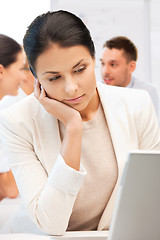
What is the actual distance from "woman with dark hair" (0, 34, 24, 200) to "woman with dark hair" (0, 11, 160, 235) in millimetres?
1795

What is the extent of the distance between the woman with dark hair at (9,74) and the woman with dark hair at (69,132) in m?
1.79

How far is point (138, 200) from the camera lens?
2.52 feet

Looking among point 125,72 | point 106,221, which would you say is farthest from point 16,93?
point 106,221

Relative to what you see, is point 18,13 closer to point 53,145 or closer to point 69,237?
point 53,145

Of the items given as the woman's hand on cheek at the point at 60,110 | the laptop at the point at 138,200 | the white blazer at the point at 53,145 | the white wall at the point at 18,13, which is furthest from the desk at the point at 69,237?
the white wall at the point at 18,13

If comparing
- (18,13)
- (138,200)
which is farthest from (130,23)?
(138,200)

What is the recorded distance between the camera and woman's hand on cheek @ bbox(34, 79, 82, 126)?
1.29 metres

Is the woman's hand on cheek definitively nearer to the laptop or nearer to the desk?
the desk

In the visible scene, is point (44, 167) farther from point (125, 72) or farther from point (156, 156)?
point (125, 72)

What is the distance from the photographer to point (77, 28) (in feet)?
3.98

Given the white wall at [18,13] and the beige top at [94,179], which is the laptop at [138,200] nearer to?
the beige top at [94,179]

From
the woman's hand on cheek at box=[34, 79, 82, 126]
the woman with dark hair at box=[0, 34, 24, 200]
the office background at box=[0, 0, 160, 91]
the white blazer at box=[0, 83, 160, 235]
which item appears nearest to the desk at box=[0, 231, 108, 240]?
the white blazer at box=[0, 83, 160, 235]

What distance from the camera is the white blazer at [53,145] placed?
3.78ft

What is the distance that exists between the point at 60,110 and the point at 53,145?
0.43 feet
